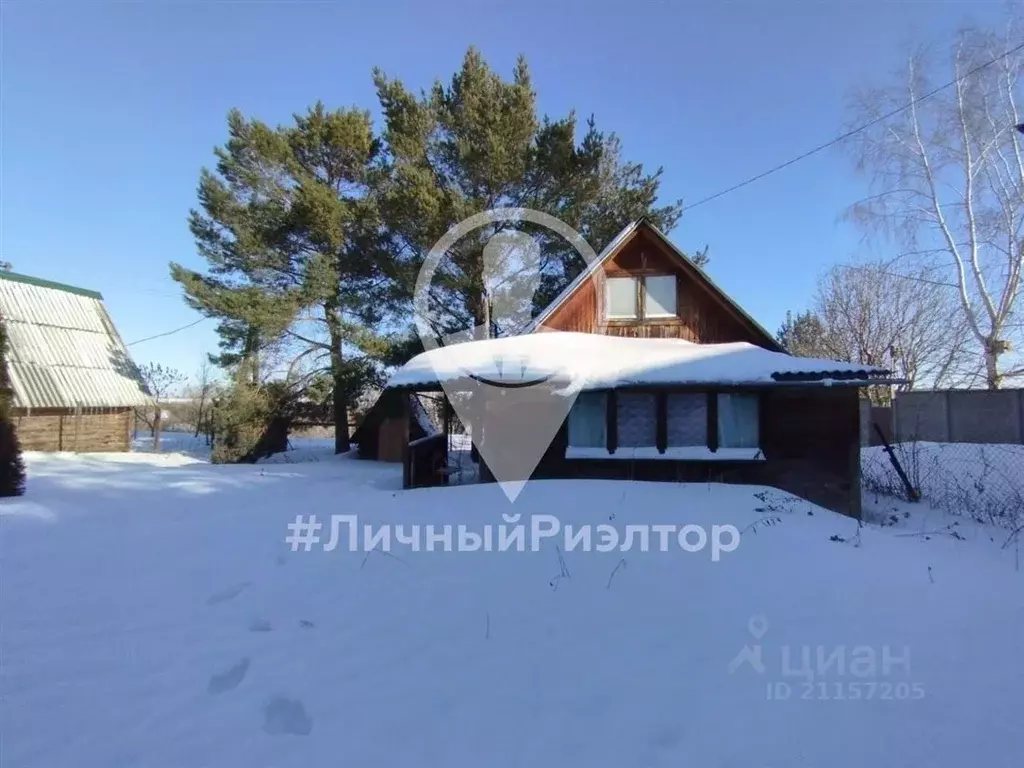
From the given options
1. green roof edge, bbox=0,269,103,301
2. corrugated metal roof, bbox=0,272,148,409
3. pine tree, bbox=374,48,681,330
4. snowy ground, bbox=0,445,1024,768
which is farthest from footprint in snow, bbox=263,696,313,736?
green roof edge, bbox=0,269,103,301

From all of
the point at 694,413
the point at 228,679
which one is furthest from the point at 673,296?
the point at 228,679

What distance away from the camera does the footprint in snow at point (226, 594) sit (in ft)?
11.6

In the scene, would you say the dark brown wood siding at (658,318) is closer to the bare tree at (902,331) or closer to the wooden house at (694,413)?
the wooden house at (694,413)

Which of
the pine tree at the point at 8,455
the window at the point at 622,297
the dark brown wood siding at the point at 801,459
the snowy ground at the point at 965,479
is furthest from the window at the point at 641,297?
the pine tree at the point at 8,455

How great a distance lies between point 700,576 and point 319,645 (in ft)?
8.24

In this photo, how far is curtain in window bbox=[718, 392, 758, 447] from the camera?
29.2ft

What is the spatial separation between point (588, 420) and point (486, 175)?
10494 mm

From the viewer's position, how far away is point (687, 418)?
354 inches

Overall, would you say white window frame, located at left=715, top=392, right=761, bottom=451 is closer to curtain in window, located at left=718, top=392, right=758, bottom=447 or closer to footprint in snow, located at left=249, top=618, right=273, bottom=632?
curtain in window, located at left=718, top=392, right=758, bottom=447

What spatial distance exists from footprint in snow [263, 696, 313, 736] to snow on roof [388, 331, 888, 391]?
5857mm

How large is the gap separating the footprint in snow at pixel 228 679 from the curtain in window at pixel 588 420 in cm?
696

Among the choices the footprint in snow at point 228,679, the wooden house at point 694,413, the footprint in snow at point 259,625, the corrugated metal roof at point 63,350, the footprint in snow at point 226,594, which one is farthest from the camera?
the corrugated metal roof at point 63,350

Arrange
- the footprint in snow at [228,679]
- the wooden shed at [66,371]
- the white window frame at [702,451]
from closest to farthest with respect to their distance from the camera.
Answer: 1. the footprint in snow at [228,679]
2. the white window frame at [702,451]
3. the wooden shed at [66,371]

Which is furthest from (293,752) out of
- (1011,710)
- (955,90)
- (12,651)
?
(955,90)
